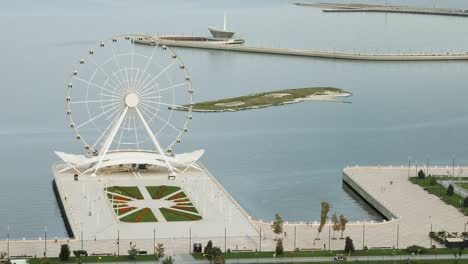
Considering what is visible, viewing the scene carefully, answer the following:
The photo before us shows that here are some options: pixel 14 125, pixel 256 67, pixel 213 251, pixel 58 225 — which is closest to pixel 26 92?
pixel 14 125

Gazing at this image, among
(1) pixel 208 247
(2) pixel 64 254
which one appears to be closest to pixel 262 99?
(1) pixel 208 247

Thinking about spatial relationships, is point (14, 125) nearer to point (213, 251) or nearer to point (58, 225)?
point (58, 225)

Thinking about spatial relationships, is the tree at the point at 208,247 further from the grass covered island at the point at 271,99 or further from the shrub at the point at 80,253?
the grass covered island at the point at 271,99

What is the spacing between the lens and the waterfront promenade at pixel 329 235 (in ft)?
277

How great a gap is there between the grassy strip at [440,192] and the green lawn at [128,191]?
23713 mm

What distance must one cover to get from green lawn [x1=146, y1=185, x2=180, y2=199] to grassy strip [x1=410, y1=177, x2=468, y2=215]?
2063cm

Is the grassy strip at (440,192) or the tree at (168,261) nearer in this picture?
the tree at (168,261)

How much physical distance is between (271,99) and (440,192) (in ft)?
193

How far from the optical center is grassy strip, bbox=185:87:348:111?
498 feet

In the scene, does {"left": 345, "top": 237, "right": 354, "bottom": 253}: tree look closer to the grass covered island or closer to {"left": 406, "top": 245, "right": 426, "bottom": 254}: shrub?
{"left": 406, "top": 245, "right": 426, "bottom": 254}: shrub

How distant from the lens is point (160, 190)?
3957 inches

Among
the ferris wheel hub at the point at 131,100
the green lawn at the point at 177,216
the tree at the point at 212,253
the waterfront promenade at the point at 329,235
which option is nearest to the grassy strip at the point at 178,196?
the green lawn at the point at 177,216

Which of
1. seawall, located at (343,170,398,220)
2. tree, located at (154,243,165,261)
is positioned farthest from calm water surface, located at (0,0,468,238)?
tree, located at (154,243,165,261)

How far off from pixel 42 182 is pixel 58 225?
15.5 m
